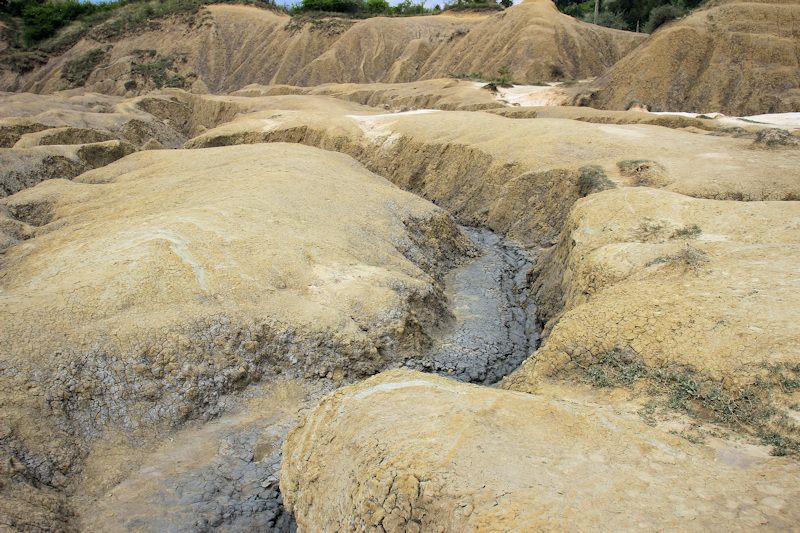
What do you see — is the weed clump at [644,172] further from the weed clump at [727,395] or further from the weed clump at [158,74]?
the weed clump at [158,74]

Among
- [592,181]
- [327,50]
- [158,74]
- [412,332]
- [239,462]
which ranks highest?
[327,50]

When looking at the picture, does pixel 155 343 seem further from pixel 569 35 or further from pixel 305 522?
pixel 569 35

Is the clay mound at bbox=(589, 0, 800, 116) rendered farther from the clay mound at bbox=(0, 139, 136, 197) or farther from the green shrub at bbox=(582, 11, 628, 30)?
the clay mound at bbox=(0, 139, 136, 197)

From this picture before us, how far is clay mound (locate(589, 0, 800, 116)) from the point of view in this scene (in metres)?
19.4

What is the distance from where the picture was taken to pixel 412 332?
7.52 meters

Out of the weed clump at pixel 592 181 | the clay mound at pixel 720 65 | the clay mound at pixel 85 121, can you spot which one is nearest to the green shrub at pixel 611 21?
the clay mound at pixel 720 65

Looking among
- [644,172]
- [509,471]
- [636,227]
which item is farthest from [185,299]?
A: [644,172]

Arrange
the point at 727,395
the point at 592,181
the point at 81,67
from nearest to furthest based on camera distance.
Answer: the point at 727,395 < the point at 592,181 < the point at 81,67

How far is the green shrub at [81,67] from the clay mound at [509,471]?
142 ft

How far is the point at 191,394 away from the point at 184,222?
293 cm

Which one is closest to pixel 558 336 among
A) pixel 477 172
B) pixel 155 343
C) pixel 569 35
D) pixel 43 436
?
pixel 155 343

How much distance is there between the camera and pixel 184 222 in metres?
7.84

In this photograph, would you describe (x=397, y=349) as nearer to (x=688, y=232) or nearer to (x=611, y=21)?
(x=688, y=232)

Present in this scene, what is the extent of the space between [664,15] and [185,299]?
2482 centimetres
